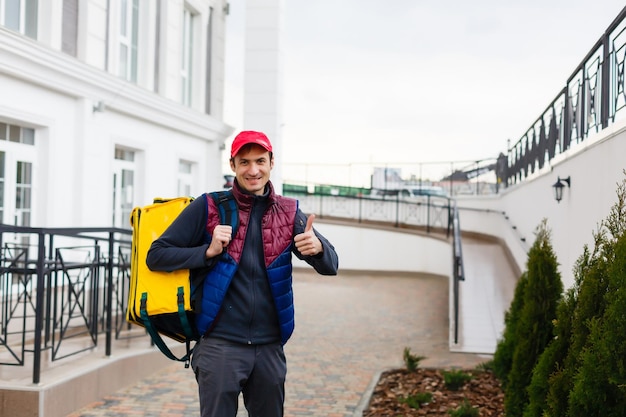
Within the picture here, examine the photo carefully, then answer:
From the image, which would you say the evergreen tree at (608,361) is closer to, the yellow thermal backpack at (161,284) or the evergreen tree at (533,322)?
the evergreen tree at (533,322)

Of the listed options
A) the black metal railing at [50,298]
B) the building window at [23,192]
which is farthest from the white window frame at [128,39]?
the black metal railing at [50,298]

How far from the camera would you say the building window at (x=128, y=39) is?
1224 cm

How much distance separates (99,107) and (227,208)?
796 centimetres

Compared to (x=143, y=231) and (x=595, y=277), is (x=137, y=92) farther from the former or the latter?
(x=595, y=277)

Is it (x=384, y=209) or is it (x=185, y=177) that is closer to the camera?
(x=185, y=177)

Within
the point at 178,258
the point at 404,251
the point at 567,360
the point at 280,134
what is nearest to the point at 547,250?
the point at 567,360

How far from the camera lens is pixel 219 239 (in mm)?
3246

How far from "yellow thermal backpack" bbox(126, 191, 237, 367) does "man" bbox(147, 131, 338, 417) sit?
6 cm

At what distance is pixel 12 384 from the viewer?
18.2 feet

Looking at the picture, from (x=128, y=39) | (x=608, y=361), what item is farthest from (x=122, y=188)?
(x=608, y=361)

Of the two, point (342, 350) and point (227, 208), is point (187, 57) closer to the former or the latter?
point (342, 350)

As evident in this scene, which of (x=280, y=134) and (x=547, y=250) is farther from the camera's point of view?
(x=280, y=134)

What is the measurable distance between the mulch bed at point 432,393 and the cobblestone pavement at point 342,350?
0.17 meters

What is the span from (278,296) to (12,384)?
3221 mm
